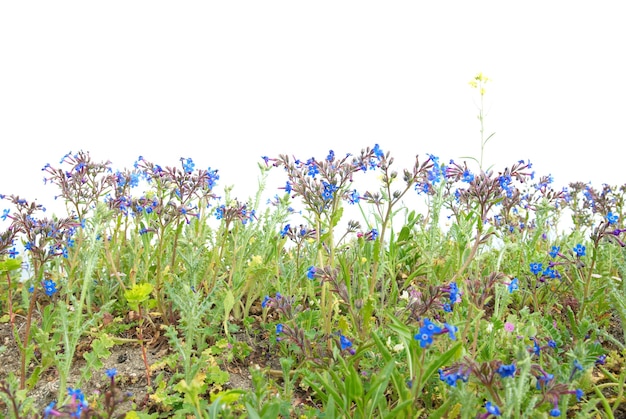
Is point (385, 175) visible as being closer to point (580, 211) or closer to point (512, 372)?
point (512, 372)

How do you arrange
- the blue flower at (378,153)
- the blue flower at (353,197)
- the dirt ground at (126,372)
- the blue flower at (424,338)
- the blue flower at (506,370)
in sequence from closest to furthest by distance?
the blue flower at (506,370)
the blue flower at (424,338)
the dirt ground at (126,372)
the blue flower at (378,153)
the blue flower at (353,197)

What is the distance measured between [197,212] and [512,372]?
3377 millimetres

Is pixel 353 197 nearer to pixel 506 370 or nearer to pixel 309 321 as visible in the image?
pixel 309 321

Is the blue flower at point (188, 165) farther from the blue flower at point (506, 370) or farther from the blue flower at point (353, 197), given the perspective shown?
the blue flower at point (506, 370)

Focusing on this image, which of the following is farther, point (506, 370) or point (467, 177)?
point (467, 177)

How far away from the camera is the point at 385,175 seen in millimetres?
3830

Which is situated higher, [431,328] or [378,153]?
[378,153]

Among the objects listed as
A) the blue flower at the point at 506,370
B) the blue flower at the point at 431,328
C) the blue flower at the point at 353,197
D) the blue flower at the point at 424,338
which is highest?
the blue flower at the point at 353,197

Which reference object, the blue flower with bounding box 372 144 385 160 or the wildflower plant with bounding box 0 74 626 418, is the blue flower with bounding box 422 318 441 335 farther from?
the blue flower with bounding box 372 144 385 160

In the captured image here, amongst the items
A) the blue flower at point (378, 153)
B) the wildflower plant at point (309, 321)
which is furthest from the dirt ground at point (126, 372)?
the blue flower at point (378, 153)

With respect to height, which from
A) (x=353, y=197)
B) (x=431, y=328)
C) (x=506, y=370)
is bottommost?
(x=506, y=370)

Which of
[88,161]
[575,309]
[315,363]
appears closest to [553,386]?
[315,363]

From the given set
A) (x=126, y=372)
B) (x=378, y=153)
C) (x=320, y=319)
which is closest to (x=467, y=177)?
(x=378, y=153)

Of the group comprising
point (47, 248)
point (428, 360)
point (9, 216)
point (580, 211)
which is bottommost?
point (428, 360)
